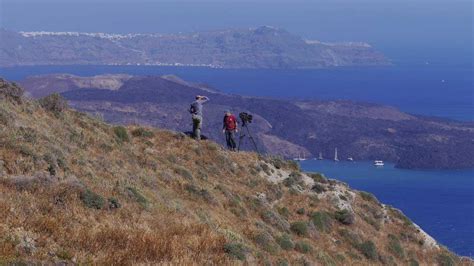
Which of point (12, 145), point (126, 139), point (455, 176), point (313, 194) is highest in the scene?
point (12, 145)

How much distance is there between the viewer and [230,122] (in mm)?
24906

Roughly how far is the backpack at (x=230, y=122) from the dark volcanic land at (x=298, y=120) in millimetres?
86956

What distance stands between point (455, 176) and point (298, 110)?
197ft

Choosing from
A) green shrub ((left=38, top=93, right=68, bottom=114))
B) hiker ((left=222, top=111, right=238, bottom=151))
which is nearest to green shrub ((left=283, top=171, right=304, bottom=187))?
hiker ((left=222, top=111, right=238, bottom=151))

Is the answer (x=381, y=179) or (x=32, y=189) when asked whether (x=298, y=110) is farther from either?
(x=32, y=189)

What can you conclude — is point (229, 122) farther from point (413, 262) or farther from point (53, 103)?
point (413, 262)

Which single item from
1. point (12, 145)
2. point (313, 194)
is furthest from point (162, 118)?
point (12, 145)

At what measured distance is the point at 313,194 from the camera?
23.6m

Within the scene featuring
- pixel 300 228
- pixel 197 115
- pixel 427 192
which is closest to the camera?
pixel 300 228

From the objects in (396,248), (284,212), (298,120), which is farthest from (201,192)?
(298,120)

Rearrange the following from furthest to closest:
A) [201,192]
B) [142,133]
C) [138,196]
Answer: [142,133] → [201,192] → [138,196]

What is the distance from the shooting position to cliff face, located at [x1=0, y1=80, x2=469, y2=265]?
349 inches

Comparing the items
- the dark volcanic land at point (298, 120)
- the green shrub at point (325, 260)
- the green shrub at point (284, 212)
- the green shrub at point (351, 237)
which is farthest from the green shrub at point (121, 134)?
the dark volcanic land at point (298, 120)

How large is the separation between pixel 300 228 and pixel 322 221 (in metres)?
1.96
